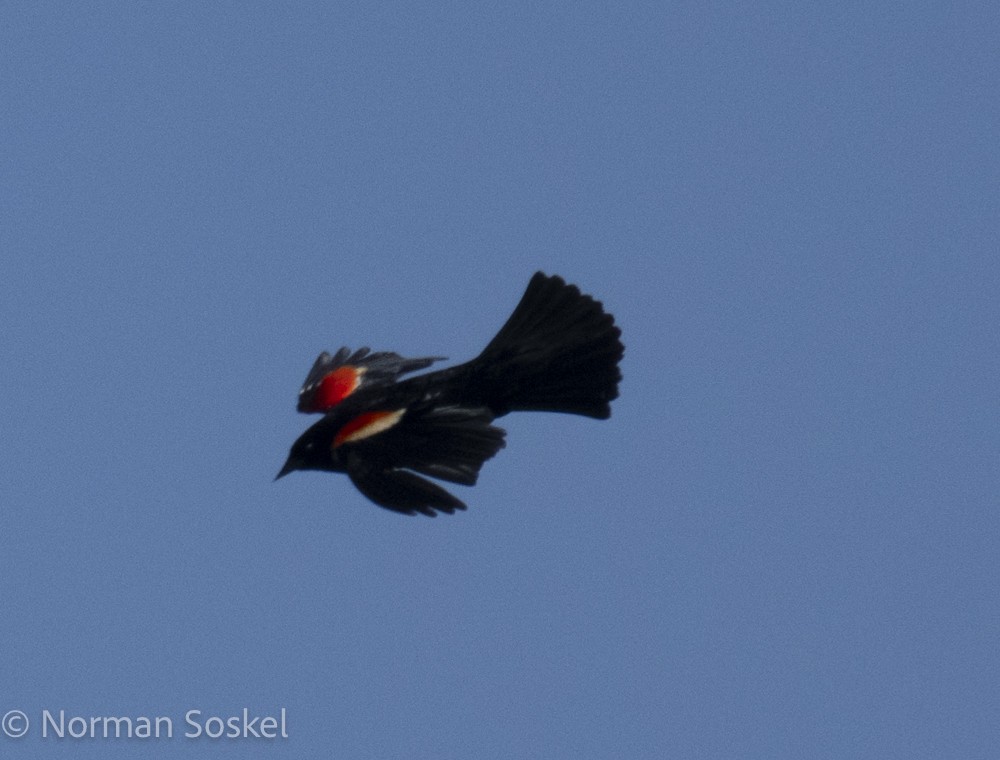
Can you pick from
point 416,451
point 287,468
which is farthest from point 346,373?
point 416,451

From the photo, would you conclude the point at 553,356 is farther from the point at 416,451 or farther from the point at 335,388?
the point at 335,388

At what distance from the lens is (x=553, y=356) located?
9.60 m

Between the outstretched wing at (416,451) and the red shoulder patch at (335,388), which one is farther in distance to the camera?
the red shoulder patch at (335,388)

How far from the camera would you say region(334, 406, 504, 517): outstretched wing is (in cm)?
871

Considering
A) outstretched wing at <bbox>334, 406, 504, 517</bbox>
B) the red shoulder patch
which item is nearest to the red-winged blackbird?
outstretched wing at <bbox>334, 406, 504, 517</bbox>

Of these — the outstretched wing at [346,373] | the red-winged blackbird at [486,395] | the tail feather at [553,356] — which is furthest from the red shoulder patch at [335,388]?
the tail feather at [553,356]

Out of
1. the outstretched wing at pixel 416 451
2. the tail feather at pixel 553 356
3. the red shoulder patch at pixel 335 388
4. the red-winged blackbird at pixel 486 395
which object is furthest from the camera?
the red shoulder patch at pixel 335 388

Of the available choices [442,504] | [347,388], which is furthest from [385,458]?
[347,388]

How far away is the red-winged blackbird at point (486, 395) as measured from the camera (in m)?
9.10

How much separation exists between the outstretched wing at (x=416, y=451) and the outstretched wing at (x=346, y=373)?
159 centimetres

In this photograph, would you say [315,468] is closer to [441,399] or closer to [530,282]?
[441,399]

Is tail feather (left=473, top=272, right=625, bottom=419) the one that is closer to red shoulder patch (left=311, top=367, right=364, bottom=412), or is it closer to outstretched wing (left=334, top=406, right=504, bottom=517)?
outstretched wing (left=334, top=406, right=504, bottom=517)

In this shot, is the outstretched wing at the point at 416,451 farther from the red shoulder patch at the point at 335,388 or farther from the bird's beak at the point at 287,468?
the red shoulder patch at the point at 335,388

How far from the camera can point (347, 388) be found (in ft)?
36.1
